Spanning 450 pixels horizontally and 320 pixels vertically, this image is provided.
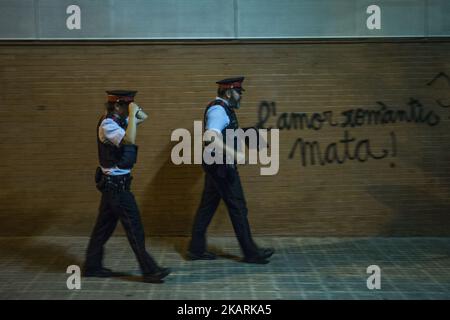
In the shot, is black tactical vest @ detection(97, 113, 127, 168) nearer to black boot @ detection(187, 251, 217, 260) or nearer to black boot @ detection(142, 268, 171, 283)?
black boot @ detection(142, 268, 171, 283)

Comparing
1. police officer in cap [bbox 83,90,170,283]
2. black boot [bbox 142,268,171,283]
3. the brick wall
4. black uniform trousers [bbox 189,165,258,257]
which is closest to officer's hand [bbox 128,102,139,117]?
police officer in cap [bbox 83,90,170,283]

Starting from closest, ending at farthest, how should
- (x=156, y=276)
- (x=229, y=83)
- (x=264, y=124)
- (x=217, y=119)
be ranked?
(x=156, y=276), (x=217, y=119), (x=229, y=83), (x=264, y=124)

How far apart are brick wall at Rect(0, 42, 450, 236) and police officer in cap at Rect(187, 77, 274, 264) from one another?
1.05 m

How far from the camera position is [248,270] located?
770cm

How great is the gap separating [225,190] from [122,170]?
1.22 metres

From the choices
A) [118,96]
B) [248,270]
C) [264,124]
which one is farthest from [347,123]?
[118,96]

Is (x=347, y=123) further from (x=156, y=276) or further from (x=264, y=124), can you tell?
(x=156, y=276)

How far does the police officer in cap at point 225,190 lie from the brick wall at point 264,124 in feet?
3.44

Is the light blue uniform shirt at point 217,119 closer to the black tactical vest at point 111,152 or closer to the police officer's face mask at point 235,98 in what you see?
the police officer's face mask at point 235,98

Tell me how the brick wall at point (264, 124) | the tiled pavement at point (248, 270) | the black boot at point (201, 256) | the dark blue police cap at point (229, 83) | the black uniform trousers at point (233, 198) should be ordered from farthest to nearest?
the brick wall at point (264, 124), the black boot at point (201, 256), the dark blue police cap at point (229, 83), the black uniform trousers at point (233, 198), the tiled pavement at point (248, 270)

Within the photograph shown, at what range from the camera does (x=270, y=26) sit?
8.91m

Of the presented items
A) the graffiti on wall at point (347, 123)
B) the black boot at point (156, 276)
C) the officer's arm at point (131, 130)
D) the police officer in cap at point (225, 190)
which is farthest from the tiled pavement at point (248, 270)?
the officer's arm at point (131, 130)

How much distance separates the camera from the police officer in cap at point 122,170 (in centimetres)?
704

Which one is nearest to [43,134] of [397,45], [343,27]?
[343,27]
